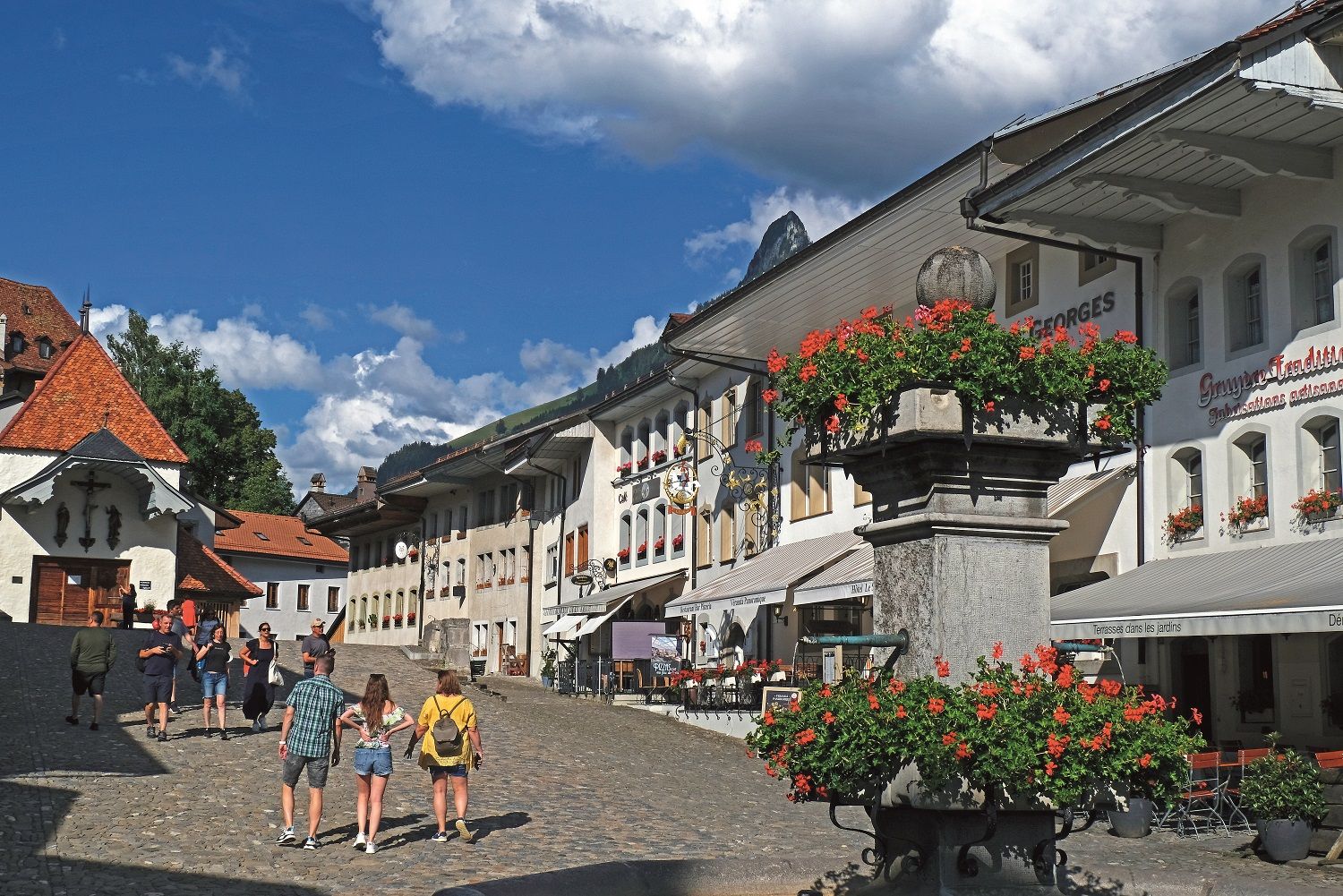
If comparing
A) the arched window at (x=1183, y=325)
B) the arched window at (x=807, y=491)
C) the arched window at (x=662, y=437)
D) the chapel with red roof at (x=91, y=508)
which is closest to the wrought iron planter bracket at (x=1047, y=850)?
the arched window at (x=1183, y=325)

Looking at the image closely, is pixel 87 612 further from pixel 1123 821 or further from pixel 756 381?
pixel 1123 821

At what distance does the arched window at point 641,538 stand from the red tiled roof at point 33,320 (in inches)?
1630

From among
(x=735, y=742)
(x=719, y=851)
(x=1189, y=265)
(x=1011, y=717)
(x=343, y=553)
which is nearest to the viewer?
(x=1011, y=717)

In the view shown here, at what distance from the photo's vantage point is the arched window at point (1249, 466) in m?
19.6

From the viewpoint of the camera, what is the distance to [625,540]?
138 feet

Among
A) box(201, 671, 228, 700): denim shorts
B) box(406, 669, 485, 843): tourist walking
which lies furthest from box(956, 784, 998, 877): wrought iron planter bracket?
box(201, 671, 228, 700): denim shorts

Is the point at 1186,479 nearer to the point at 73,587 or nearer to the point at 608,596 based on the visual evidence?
the point at 608,596

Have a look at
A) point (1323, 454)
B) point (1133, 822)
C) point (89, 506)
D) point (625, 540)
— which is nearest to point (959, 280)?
point (1133, 822)

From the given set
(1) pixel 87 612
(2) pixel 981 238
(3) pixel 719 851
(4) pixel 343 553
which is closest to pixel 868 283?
(2) pixel 981 238

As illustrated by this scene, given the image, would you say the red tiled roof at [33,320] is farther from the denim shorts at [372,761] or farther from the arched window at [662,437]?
the denim shorts at [372,761]

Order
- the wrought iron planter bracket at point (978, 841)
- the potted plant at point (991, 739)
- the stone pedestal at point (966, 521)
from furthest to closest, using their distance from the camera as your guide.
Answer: the stone pedestal at point (966, 521) → the wrought iron planter bracket at point (978, 841) → the potted plant at point (991, 739)

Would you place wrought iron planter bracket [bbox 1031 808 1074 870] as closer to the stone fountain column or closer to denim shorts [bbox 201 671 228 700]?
the stone fountain column

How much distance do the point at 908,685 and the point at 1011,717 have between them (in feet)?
1.56

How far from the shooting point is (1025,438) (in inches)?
295
